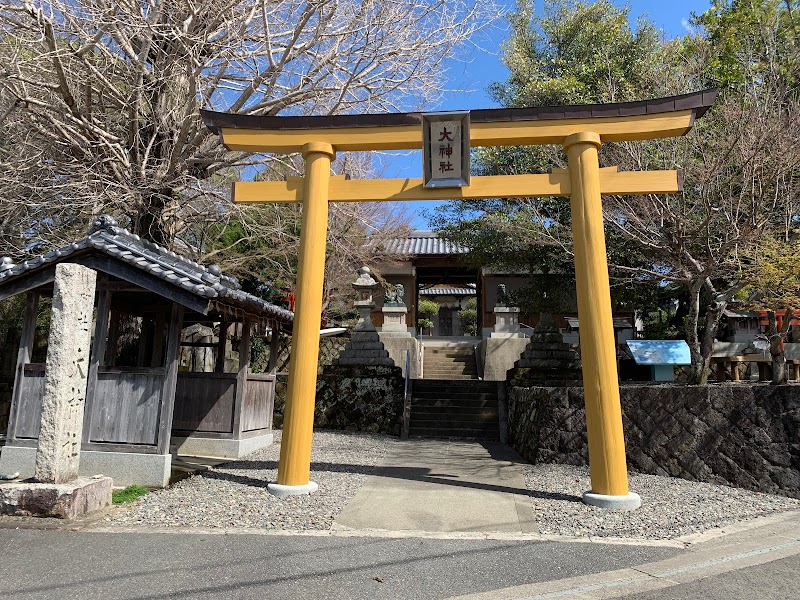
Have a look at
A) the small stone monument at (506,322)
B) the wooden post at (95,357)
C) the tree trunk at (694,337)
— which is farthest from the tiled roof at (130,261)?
the small stone monument at (506,322)

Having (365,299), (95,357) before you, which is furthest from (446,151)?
(365,299)

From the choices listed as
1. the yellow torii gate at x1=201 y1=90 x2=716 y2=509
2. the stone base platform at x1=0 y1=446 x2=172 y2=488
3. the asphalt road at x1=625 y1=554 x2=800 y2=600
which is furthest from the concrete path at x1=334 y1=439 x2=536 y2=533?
the stone base platform at x1=0 y1=446 x2=172 y2=488

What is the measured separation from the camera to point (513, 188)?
6.61 m

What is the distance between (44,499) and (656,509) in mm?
6238

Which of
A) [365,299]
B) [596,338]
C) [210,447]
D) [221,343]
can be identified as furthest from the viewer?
[365,299]

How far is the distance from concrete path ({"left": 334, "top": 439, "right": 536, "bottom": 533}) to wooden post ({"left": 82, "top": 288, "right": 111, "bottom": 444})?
152 inches

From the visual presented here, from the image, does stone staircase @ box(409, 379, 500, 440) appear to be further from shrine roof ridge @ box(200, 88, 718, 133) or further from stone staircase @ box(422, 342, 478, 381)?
shrine roof ridge @ box(200, 88, 718, 133)

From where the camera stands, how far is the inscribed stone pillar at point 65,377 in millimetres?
5273

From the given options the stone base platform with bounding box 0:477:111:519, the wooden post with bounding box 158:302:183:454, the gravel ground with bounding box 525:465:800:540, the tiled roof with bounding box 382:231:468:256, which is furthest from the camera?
the tiled roof with bounding box 382:231:468:256

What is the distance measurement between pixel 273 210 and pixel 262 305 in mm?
4878

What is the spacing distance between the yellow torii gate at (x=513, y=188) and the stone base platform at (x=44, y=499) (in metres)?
2.02

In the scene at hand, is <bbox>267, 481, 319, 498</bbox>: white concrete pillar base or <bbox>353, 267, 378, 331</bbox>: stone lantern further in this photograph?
<bbox>353, 267, 378, 331</bbox>: stone lantern

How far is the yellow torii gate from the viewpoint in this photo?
19.3 ft

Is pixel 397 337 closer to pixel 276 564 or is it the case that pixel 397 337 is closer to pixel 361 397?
pixel 361 397
